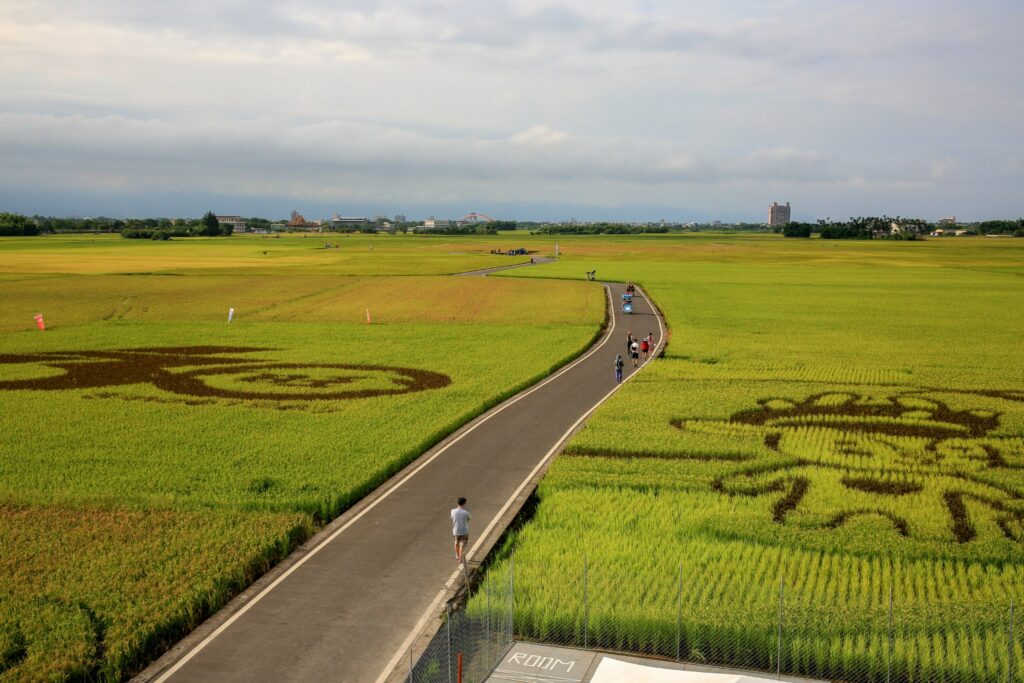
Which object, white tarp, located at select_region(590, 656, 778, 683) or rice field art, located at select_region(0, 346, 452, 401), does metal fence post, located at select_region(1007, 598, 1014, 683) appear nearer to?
white tarp, located at select_region(590, 656, 778, 683)

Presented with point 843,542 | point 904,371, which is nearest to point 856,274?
point 904,371

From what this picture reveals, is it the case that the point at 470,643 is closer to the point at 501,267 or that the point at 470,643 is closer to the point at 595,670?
the point at 595,670

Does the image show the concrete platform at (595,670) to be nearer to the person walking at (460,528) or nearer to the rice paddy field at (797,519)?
the rice paddy field at (797,519)

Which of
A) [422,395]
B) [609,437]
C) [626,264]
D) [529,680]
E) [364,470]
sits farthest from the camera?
[626,264]

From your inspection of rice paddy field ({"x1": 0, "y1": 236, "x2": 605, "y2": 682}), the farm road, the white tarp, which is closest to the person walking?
the farm road

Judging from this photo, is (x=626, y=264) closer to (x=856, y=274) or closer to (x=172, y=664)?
(x=856, y=274)
